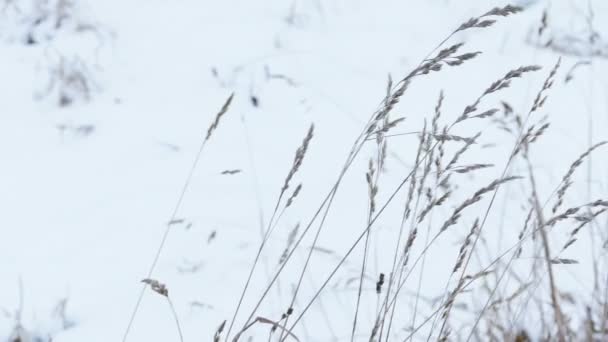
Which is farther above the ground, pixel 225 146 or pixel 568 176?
pixel 225 146

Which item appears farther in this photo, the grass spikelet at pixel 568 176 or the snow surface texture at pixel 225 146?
the snow surface texture at pixel 225 146

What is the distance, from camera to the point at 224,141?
2457mm

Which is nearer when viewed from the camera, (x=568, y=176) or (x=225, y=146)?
(x=568, y=176)

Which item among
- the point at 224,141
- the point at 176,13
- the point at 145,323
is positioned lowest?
the point at 145,323

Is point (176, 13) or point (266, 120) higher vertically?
point (176, 13)

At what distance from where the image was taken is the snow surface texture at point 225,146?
182cm

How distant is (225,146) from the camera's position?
95.6 inches

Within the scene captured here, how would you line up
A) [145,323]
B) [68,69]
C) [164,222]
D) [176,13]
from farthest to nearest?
[176,13] → [68,69] → [164,222] → [145,323]

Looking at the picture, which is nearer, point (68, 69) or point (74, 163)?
point (74, 163)

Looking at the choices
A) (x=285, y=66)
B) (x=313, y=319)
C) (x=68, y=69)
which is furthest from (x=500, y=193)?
(x=68, y=69)

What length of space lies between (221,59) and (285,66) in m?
0.29

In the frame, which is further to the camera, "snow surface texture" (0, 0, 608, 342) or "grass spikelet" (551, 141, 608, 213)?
"snow surface texture" (0, 0, 608, 342)

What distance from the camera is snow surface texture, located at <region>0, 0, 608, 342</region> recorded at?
5.96 feet

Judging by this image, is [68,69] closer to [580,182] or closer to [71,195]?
[71,195]
